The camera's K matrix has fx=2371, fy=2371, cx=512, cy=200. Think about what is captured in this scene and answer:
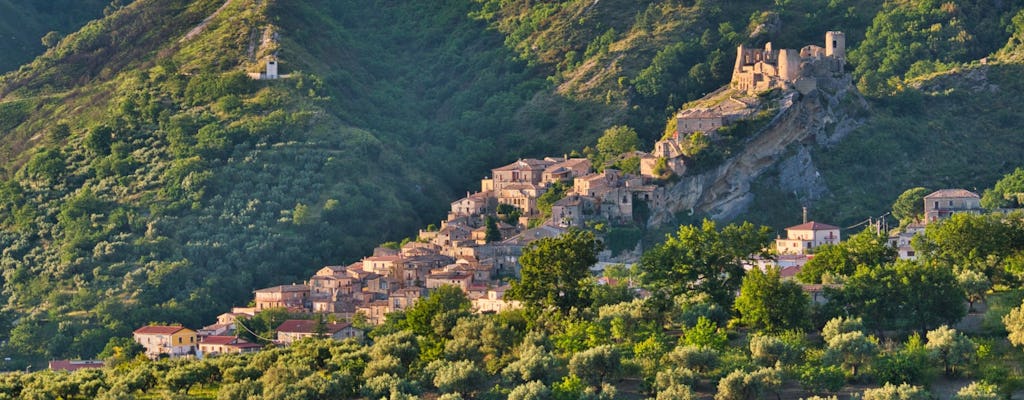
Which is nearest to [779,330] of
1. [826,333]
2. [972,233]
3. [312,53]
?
[826,333]

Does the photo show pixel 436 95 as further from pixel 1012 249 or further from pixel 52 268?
pixel 1012 249

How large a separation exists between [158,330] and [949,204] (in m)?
37.9

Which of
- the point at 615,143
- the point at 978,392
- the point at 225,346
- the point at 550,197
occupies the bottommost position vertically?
the point at 978,392

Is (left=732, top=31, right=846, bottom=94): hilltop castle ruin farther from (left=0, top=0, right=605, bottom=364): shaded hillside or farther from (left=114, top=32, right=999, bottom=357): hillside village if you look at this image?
(left=0, top=0, right=605, bottom=364): shaded hillside

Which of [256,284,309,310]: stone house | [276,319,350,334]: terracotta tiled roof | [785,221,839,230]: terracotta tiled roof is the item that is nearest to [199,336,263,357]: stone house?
[276,319,350,334]: terracotta tiled roof

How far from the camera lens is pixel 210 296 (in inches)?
4636

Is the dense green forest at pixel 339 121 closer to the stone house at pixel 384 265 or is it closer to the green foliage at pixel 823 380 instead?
the stone house at pixel 384 265

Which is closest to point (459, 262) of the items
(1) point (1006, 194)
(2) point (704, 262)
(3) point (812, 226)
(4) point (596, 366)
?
(3) point (812, 226)

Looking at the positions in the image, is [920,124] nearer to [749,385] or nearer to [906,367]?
[906,367]

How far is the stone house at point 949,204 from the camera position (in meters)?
113

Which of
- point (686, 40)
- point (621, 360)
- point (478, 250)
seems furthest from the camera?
point (686, 40)

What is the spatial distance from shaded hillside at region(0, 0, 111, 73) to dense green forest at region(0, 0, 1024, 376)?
29.1 feet

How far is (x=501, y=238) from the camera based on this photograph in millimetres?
117938

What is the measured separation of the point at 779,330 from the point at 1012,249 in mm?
12765
